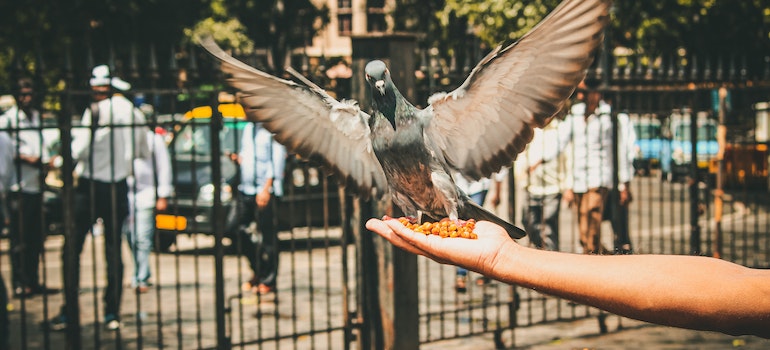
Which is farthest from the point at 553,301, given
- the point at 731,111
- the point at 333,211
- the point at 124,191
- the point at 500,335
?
the point at 333,211

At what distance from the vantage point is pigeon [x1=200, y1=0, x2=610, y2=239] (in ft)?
10.8

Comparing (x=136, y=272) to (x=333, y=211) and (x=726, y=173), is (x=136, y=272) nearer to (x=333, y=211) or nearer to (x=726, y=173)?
(x=333, y=211)

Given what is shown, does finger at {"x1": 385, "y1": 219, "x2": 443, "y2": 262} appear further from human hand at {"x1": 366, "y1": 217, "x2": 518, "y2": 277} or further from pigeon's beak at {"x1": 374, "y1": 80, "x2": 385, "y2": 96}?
pigeon's beak at {"x1": 374, "y1": 80, "x2": 385, "y2": 96}

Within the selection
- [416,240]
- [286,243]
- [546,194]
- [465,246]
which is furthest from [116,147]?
[286,243]

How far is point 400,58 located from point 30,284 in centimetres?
540

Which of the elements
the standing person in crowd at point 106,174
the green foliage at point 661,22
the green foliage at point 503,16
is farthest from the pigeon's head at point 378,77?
the green foliage at point 661,22

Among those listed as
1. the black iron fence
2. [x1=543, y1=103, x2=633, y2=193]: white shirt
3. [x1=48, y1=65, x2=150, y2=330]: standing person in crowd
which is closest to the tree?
the black iron fence

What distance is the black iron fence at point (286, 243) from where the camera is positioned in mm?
5914

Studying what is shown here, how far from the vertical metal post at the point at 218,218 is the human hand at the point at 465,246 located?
322cm

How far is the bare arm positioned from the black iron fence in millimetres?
2519

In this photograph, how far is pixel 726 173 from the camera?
10.5 m

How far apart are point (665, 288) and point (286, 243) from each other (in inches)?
448

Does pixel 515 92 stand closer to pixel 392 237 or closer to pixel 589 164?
pixel 392 237

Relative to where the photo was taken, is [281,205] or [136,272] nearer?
[136,272]
